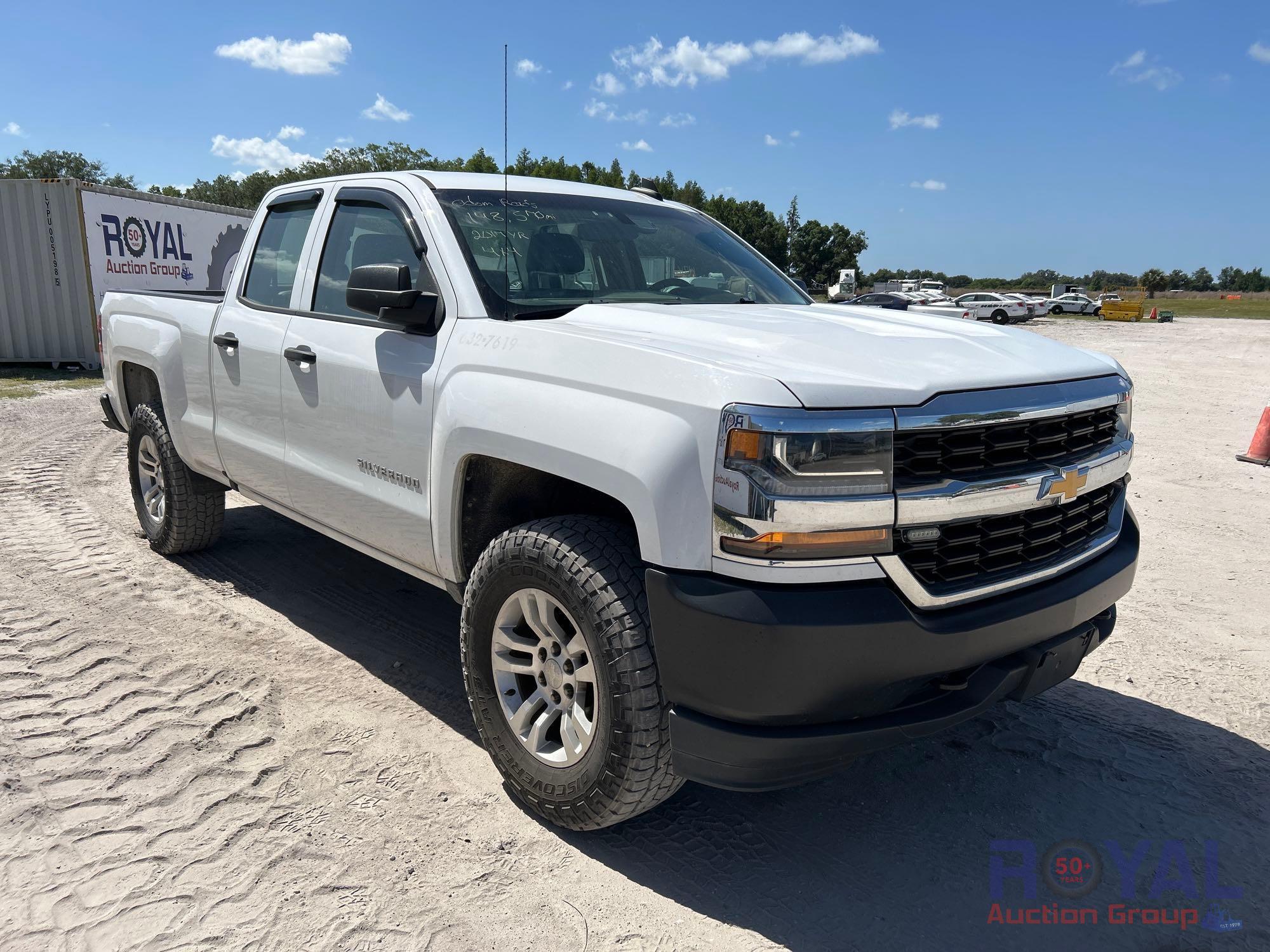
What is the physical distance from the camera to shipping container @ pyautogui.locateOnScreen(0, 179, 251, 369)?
1509 centimetres

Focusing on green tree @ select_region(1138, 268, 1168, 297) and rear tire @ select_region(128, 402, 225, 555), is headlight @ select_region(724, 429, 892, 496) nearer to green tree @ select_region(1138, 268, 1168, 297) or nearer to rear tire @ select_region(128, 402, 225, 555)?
rear tire @ select_region(128, 402, 225, 555)

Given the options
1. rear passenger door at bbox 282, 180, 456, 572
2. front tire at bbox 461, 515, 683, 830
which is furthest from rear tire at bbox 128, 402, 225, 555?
front tire at bbox 461, 515, 683, 830

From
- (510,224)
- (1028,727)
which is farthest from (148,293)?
(1028,727)

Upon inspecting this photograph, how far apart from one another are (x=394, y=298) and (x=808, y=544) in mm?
1688

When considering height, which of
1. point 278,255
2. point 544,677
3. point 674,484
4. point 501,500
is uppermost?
point 278,255

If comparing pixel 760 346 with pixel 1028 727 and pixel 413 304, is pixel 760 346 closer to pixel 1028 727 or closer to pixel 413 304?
pixel 413 304

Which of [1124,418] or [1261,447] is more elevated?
[1124,418]

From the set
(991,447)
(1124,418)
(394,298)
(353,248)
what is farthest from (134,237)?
(991,447)

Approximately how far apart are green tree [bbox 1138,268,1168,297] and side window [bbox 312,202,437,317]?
9828 cm

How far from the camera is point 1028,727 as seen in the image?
360 centimetres

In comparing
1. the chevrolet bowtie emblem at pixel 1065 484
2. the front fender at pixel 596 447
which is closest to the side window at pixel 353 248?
the front fender at pixel 596 447

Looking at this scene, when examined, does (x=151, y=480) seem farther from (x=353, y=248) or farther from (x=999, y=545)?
(x=999, y=545)

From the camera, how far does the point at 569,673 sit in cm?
274

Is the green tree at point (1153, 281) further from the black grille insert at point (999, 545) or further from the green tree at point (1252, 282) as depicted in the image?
the black grille insert at point (999, 545)
